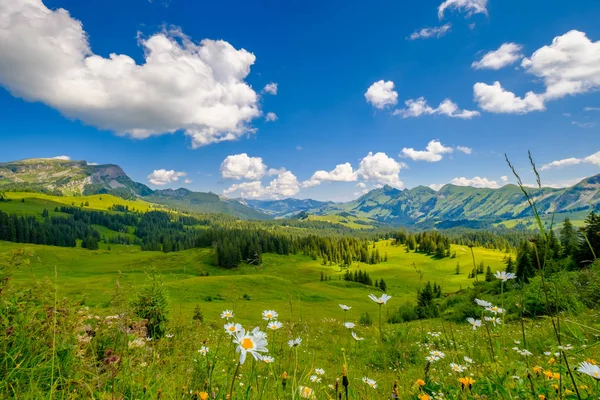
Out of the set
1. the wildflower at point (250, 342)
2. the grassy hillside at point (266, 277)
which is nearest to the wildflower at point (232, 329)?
the wildflower at point (250, 342)

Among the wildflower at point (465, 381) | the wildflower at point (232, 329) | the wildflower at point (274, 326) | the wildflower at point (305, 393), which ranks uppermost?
the wildflower at point (232, 329)

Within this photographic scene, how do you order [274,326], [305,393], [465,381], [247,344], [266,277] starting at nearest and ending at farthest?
1. [247,344]
2. [465,381]
3. [305,393]
4. [274,326]
5. [266,277]

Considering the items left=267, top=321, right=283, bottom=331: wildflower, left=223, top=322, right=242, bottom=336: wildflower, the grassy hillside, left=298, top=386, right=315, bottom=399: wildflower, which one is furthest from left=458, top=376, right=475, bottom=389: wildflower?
the grassy hillside

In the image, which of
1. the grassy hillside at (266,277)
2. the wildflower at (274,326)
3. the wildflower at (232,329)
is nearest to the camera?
the wildflower at (232,329)

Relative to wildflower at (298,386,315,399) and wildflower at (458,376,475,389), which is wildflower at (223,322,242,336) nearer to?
wildflower at (298,386,315,399)

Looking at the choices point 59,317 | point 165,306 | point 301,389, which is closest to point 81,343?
point 59,317

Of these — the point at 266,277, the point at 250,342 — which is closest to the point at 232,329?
the point at 250,342

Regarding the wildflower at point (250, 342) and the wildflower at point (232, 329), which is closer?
the wildflower at point (250, 342)

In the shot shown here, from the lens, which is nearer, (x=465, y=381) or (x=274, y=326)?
(x=465, y=381)

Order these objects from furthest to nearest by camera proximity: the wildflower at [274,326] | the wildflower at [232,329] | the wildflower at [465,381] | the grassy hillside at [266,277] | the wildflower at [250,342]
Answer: the grassy hillside at [266,277] → the wildflower at [274,326] → the wildflower at [465,381] → the wildflower at [232,329] → the wildflower at [250,342]

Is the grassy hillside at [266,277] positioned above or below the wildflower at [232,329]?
below

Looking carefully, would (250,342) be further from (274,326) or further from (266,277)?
(266,277)

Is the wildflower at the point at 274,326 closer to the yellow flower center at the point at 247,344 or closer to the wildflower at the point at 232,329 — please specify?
the wildflower at the point at 232,329

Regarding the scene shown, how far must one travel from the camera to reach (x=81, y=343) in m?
3.88
